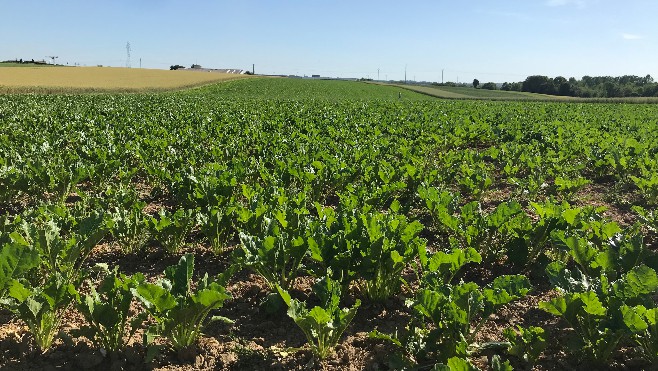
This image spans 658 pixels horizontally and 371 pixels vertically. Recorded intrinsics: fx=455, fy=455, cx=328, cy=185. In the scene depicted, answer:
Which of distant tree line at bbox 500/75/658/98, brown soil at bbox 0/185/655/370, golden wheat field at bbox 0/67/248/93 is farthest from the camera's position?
distant tree line at bbox 500/75/658/98

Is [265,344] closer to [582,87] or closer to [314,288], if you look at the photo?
[314,288]

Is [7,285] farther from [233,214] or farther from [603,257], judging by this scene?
[603,257]

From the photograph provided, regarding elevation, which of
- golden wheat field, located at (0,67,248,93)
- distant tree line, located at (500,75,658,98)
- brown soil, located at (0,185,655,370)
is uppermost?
distant tree line, located at (500,75,658,98)

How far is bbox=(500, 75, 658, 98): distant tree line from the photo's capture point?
81.6m

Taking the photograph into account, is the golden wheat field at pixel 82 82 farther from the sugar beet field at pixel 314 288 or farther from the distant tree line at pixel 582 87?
the distant tree line at pixel 582 87

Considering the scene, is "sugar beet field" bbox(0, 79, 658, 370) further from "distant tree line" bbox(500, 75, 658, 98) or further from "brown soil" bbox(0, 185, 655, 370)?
"distant tree line" bbox(500, 75, 658, 98)

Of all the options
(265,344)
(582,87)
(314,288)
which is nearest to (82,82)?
(265,344)

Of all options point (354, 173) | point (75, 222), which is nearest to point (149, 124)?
point (354, 173)

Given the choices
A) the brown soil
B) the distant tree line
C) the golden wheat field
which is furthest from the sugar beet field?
the distant tree line

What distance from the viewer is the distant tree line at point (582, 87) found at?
268 feet

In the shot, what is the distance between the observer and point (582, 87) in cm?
8712

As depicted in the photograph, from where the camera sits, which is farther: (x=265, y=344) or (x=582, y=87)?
(x=582, y=87)

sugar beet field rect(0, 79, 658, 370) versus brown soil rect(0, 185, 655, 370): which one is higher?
sugar beet field rect(0, 79, 658, 370)

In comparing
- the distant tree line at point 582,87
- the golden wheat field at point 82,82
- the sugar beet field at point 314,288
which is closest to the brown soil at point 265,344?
the sugar beet field at point 314,288
